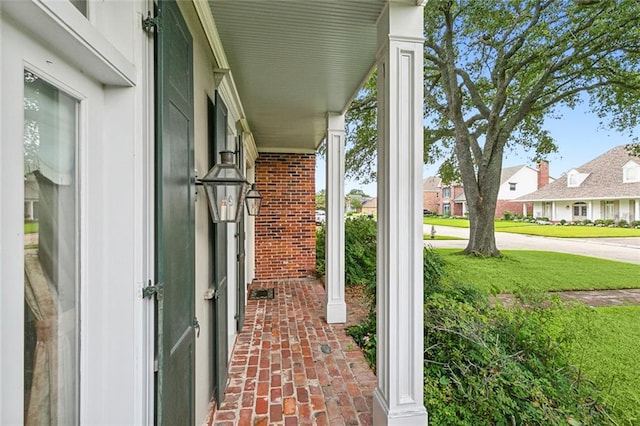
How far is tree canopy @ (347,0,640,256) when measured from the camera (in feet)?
21.5

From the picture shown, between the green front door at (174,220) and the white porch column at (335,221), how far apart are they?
7.85 feet

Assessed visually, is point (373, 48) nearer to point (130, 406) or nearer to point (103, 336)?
point (103, 336)

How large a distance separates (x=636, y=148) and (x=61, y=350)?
37.8ft

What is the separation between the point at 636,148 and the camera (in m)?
7.72

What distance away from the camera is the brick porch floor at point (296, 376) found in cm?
220

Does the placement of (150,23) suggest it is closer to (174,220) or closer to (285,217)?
(174,220)

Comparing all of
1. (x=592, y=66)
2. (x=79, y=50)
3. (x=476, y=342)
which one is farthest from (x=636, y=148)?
(x=79, y=50)

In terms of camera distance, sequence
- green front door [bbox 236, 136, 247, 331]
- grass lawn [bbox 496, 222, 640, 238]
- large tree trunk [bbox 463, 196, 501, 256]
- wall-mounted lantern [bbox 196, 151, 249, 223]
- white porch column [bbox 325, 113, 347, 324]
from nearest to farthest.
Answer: wall-mounted lantern [bbox 196, 151, 249, 223]
green front door [bbox 236, 136, 247, 331]
white porch column [bbox 325, 113, 347, 324]
large tree trunk [bbox 463, 196, 501, 256]
grass lawn [bbox 496, 222, 640, 238]

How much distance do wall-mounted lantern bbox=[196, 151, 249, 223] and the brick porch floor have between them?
149cm

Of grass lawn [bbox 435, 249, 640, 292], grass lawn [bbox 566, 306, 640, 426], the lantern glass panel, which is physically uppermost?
the lantern glass panel

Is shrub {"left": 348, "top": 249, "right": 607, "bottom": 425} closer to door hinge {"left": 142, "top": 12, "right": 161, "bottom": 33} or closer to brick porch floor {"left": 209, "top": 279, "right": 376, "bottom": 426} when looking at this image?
brick porch floor {"left": 209, "top": 279, "right": 376, "bottom": 426}

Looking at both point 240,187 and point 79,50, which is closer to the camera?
point 79,50

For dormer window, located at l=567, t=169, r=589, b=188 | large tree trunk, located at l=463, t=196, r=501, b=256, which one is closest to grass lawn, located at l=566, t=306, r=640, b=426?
large tree trunk, located at l=463, t=196, r=501, b=256

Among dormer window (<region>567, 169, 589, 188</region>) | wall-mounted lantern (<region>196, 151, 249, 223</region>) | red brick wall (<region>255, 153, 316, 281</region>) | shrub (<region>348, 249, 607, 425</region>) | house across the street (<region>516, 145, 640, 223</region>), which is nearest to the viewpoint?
wall-mounted lantern (<region>196, 151, 249, 223</region>)
